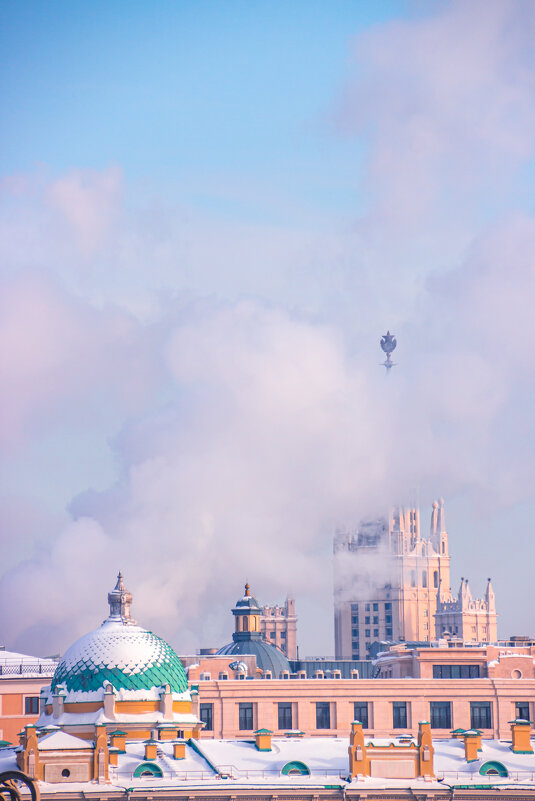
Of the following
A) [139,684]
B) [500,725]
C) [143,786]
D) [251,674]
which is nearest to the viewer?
[143,786]

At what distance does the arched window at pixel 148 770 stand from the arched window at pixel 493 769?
65.3ft

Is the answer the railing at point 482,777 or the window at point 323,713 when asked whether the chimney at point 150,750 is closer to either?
the railing at point 482,777

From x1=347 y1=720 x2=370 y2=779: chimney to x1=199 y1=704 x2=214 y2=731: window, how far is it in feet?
166

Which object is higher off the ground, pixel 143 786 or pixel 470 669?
pixel 470 669

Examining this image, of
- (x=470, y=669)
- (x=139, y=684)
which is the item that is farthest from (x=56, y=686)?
(x=470, y=669)

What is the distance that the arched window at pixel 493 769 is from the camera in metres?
106

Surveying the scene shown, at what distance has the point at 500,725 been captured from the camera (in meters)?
156

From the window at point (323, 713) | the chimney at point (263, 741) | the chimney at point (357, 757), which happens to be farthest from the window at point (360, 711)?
the chimney at point (357, 757)

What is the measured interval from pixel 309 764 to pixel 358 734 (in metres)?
4.54

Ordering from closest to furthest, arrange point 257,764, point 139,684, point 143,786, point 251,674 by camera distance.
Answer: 1. point 143,786
2. point 257,764
3. point 139,684
4. point 251,674

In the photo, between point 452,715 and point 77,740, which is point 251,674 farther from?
point 77,740

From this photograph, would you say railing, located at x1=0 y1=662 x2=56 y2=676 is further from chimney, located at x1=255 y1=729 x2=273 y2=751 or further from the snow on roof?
the snow on roof

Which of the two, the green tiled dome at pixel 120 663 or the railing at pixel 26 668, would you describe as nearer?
the green tiled dome at pixel 120 663

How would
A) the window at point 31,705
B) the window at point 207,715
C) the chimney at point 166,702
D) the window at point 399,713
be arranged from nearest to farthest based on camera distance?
the chimney at point 166,702
the window at point 207,715
the window at point 399,713
the window at point 31,705
